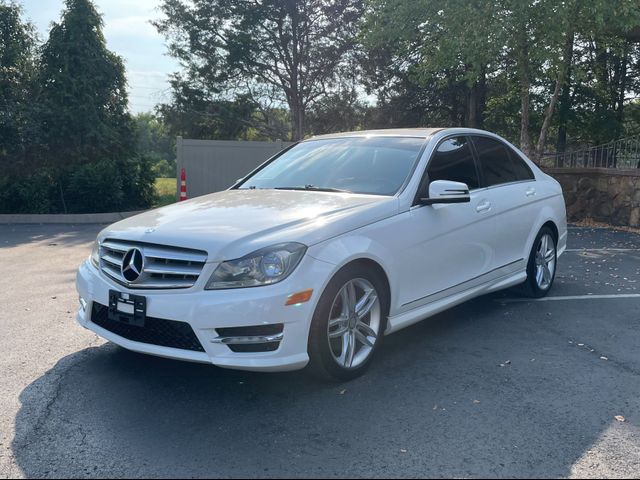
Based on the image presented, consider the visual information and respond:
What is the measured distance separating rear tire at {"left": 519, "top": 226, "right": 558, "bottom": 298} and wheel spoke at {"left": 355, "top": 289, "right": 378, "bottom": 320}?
2.72m

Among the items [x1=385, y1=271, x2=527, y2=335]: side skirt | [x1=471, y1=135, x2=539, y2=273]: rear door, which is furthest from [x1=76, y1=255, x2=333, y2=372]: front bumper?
[x1=471, y1=135, x2=539, y2=273]: rear door

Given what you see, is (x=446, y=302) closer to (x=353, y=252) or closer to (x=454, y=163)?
(x=454, y=163)

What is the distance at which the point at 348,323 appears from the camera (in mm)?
4289

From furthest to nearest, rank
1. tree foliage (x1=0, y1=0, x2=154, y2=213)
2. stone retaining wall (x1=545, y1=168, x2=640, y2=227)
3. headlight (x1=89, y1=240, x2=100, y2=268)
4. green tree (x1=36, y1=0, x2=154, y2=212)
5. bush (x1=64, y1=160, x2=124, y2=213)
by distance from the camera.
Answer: green tree (x1=36, y1=0, x2=154, y2=212), bush (x1=64, y1=160, x2=124, y2=213), tree foliage (x1=0, y1=0, x2=154, y2=213), stone retaining wall (x1=545, y1=168, x2=640, y2=227), headlight (x1=89, y1=240, x2=100, y2=268)

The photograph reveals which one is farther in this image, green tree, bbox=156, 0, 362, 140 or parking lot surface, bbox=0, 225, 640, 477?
green tree, bbox=156, 0, 362, 140

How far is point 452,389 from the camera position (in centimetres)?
420

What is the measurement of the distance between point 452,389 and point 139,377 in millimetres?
2073

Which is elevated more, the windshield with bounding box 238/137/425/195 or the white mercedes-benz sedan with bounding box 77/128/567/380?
the windshield with bounding box 238/137/425/195

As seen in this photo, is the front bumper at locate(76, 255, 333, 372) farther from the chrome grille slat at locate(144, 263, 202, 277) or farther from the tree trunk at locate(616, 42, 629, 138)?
the tree trunk at locate(616, 42, 629, 138)


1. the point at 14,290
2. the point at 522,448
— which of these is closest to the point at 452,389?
the point at 522,448

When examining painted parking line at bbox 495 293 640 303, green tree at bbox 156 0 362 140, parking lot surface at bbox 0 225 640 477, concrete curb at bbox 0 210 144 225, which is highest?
green tree at bbox 156 0 362 140

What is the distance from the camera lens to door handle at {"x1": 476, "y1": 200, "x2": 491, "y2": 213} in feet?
18.3

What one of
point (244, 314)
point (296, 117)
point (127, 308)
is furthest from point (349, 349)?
point (296, 117)

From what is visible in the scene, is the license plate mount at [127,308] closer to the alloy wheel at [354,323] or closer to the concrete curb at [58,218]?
the alloy wheel at [354,323]
